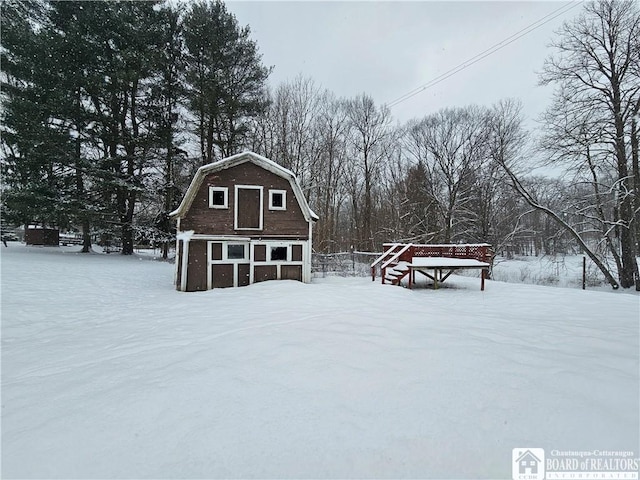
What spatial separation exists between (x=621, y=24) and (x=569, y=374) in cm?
1806

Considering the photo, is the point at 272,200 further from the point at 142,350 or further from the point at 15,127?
the point at 15,127

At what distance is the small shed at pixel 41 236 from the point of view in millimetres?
21000

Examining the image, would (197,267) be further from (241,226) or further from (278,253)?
(278,253)

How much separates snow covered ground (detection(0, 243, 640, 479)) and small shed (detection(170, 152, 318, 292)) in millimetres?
5012

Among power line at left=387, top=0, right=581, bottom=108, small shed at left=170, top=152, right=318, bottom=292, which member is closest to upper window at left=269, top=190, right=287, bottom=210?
small shed at left=170, top=152, right=318, bottom=292

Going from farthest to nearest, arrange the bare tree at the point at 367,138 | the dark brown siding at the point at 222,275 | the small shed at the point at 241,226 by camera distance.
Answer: the bare tree at the point at 367,138 < the dark brown siding at the point at 222,275 < the small shed at the point at 241,226

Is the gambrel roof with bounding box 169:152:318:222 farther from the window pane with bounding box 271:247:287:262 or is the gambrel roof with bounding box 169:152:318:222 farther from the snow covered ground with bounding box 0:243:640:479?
the snow covered ground with bounding box 0:243:640:479

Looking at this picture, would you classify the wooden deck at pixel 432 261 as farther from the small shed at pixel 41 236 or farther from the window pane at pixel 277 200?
the small shed at pixel 41 236

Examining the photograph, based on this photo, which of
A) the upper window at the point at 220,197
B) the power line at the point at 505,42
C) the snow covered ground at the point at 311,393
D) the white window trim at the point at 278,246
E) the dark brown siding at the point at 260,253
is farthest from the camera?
the white window trim at the point at 278,246

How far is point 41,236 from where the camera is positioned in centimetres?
2111

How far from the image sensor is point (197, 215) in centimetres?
1102

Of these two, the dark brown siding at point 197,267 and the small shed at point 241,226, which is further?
the small shed at point 241,226

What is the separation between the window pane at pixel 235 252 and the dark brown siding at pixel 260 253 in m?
0.53

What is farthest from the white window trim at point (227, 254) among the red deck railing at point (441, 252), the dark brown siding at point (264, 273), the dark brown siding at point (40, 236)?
the dark brown siding at point (40, 236)
